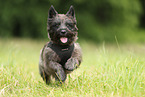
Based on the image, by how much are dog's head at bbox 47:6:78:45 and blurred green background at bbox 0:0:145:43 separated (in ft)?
29.4

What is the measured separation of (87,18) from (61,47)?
11.0 metres

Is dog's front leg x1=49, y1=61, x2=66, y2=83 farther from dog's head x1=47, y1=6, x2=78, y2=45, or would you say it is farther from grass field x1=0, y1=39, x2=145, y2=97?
dog's head x1=47, y1=6, x2=78, y2=45

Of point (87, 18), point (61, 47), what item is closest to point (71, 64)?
point (61, 47)

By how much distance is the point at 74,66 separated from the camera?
408 cm

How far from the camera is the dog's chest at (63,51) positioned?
4176 millimetres

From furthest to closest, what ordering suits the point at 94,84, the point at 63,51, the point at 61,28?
the point at 63,51, the point at 61,28, the point at 94,84

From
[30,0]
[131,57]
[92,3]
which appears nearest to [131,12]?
[92,3]

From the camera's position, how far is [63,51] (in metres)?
4.21

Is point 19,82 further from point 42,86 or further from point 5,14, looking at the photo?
point 5,14

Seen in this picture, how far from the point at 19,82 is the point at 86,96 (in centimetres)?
147

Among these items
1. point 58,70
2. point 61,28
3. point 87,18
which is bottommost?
point 58,70

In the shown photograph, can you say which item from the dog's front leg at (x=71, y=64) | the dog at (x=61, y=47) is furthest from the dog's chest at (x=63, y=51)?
the dog's front leg at (x=71, y=64)

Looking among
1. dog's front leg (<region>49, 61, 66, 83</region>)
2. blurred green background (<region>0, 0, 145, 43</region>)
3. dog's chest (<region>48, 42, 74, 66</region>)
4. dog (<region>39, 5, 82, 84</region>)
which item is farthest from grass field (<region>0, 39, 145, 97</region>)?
blurred green background (<region>0, 0, 145, 43</region>)

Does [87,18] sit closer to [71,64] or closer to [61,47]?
[61,47]
